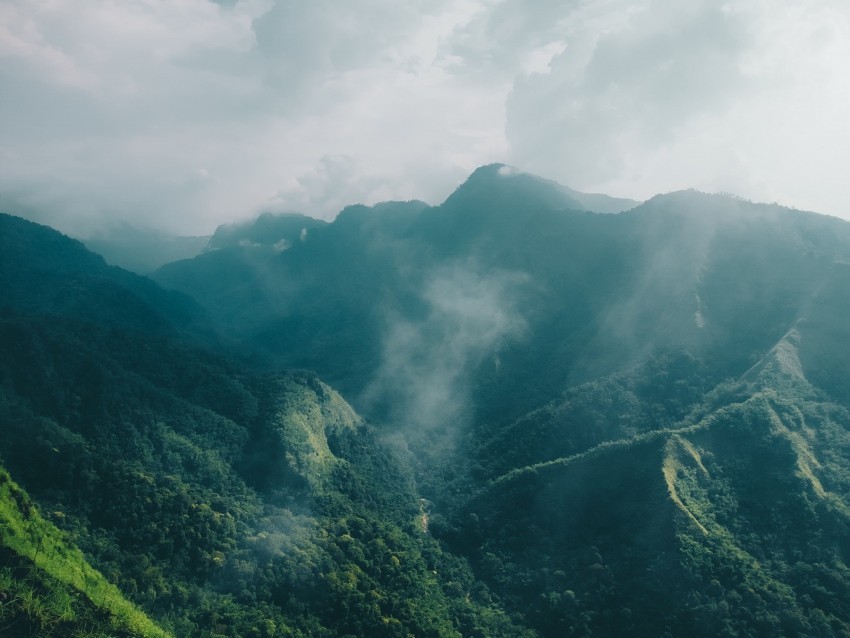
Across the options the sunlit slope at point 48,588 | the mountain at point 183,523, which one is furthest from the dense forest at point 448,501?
the mountain at point 183,523

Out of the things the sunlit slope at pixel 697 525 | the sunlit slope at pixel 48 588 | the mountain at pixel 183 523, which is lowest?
the sunlit slope at pixel 48 588

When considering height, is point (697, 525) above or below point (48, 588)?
above

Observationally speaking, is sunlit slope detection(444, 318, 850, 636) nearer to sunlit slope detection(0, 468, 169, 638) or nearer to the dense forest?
the dense forest

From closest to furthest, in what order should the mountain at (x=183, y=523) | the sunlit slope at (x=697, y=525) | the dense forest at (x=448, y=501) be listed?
the mountain at (x=183, y=523)
the dense forest at (x=448, y=501)
the sunlit slope at (x=697, y=525)

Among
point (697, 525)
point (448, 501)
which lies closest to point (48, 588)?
point (448, 501)

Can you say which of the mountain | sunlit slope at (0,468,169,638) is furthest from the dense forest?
the mountain

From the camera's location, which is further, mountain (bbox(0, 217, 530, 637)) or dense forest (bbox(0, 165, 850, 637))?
dense forest (bbox(0, 165, 850, 637))

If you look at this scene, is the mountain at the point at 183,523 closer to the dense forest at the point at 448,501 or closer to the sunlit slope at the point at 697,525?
the dense forest at the point at 448,501

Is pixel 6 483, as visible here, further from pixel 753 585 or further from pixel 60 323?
pixel 753 585

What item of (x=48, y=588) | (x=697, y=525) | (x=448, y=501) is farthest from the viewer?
(x=448, y=501)

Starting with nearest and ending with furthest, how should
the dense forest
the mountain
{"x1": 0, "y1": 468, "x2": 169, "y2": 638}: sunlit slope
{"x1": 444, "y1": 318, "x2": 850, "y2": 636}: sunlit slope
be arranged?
1. {"x1": 0, "y1": 468, "x2": 169, "y2": 638}: sunlit slope
2. the mountain
3. the dense forest
4. {"x1": 444, "y1": 318, "x2": 850, "y2": 636}: sunlit slope

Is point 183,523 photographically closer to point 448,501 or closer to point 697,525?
point 448,501

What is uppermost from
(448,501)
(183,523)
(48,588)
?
(448,501)
